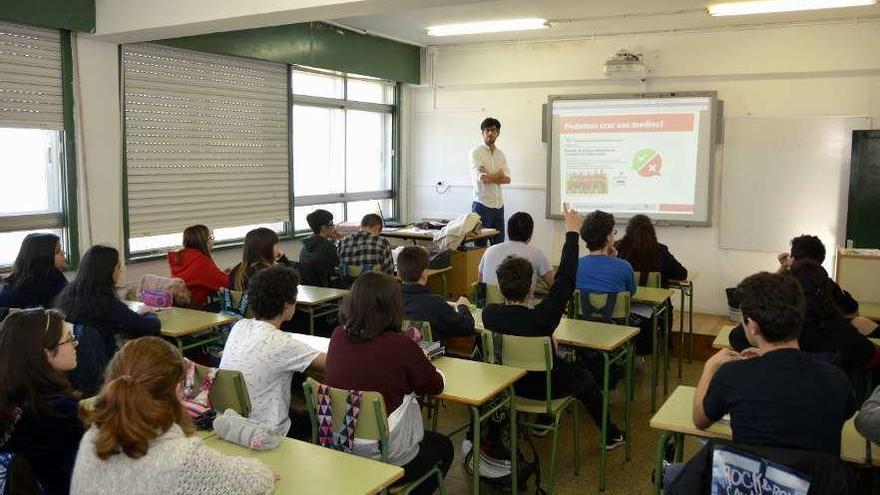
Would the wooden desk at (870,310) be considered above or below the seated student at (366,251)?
below

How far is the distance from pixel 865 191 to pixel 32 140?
22.3 feet

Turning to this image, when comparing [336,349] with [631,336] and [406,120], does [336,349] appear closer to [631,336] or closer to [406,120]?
[631,336]

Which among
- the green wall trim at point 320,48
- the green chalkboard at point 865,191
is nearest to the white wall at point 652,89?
the green chalkboard at point 865,191

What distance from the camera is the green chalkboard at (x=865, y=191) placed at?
6.57 m

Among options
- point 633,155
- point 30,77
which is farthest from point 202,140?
point 633,155

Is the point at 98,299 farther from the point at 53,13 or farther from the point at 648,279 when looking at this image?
the point at 648,279

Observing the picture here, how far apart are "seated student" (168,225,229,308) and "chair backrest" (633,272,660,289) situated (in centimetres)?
286

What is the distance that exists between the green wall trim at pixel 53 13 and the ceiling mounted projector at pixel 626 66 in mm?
4763

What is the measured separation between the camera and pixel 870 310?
15.6ft

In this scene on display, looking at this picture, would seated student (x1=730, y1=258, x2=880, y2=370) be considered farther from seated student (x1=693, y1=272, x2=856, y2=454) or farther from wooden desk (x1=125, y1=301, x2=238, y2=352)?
wooden desk (x1=125, y1=301, x2=238, y2=352)

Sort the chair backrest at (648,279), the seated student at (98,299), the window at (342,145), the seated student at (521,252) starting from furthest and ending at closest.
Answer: the window at (342,145), the chair backrest at (648,279), the seated student at (521,252), the seated student at (98,299)

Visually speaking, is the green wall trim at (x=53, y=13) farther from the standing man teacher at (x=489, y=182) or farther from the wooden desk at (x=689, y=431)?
the wooden desk at (x=689, y=431)

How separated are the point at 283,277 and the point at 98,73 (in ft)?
11.1

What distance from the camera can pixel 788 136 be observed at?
277 inches
